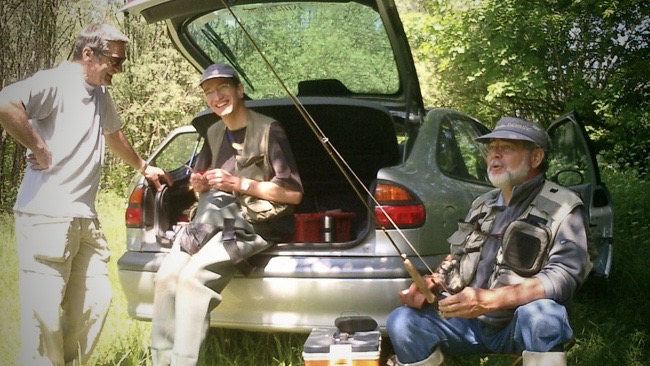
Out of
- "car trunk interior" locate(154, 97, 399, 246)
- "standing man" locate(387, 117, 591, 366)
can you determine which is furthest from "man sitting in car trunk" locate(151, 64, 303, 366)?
"standing man" locate(387, 117, 591, 366)

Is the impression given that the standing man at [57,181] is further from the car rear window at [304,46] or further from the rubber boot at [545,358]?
the rubber boot at [545,358]

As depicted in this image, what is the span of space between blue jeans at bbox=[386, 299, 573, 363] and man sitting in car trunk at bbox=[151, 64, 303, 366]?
0.72 m

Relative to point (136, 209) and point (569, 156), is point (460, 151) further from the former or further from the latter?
point (136, 209)

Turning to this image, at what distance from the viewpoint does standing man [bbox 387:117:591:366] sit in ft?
7.63

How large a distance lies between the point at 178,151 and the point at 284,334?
105cm

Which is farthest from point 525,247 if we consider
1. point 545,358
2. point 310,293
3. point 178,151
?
point 178,151

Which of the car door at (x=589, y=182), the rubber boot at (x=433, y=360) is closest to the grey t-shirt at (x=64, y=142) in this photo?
the rubber boot at (x=433, y=360)

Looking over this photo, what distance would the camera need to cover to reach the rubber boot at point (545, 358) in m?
2.24

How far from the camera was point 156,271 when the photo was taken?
321 cm

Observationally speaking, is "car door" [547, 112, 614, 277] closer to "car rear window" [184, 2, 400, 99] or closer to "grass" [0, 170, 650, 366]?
"grass" [0, 170, 650, 366]

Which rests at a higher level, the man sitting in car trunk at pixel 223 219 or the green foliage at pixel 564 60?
the green foliage at pixel 564 60

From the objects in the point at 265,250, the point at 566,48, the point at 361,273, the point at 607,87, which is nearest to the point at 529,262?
the point at 361,273

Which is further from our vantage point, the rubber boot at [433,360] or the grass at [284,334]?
the grass at [284,334]

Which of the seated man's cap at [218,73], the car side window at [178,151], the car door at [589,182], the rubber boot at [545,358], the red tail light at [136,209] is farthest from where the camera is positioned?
the car door at [589,182]
